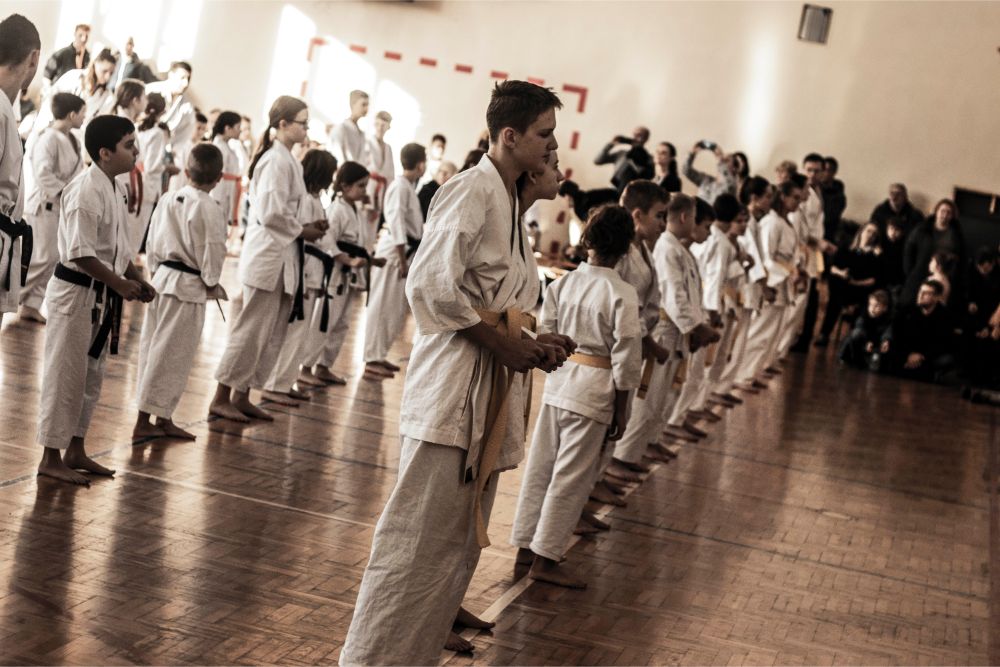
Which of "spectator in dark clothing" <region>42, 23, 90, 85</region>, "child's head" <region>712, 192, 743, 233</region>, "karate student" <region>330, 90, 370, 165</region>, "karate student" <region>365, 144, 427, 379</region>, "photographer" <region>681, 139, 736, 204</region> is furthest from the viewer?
"photographer" <region>681, 139, 736, 204</region>

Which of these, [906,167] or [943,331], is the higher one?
[906,167]

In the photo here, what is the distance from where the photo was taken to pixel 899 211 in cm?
1460

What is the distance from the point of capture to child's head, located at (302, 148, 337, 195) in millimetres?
6848

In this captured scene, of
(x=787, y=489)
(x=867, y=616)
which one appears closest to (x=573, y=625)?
(x=867, y=616)

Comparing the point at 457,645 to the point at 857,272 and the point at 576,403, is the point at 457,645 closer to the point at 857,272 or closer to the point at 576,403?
the point at 576,403

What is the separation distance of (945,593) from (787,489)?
67.2 inches

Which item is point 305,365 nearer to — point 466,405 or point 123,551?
point 123,551

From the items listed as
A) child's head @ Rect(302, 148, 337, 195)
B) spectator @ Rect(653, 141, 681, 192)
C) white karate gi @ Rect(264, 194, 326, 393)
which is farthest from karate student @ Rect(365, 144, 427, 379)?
spectator @ Rect(653, 141, 681, 192)

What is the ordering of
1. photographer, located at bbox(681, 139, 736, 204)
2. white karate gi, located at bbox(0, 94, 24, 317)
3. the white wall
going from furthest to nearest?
the white wall, photographer, located at bbox(681, 139, 736, 204), white karate gi, located at bbox(0, 94, 24, 317)

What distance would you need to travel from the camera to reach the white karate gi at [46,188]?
7.95 meters

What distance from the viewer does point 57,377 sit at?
15.9 feet

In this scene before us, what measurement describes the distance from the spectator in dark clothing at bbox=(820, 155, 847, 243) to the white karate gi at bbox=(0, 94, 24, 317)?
450 inches

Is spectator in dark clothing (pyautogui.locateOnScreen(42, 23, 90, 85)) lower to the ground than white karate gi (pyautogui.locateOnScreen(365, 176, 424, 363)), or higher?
higher

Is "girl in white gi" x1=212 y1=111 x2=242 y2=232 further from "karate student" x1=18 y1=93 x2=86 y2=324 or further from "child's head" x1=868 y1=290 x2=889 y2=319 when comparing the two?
"child's head" x1=868 y1=290 x2=889 y2=319
